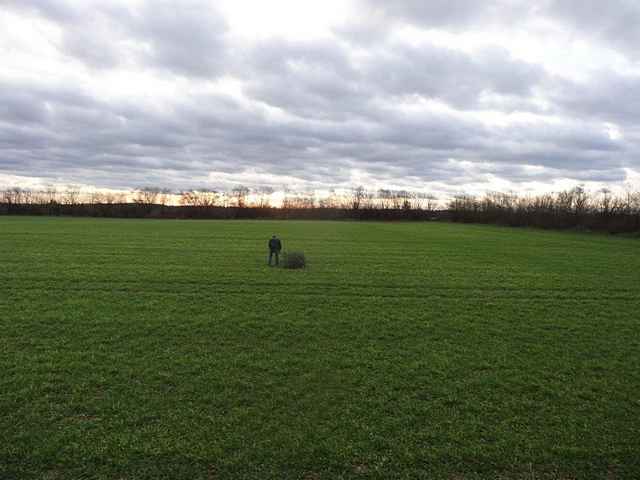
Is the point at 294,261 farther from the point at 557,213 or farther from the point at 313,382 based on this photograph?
the point at 557,213

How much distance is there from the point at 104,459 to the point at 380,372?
4640mm

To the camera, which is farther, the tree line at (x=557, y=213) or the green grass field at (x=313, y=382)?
the tree line at (x=557, y=213)

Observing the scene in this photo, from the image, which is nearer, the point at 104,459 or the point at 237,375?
the point at 104,459

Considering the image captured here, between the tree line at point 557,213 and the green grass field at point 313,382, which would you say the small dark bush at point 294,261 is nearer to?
the green grass field at point 313,382

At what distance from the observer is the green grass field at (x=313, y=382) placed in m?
4.66

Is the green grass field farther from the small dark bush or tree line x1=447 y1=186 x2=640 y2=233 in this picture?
tree line x1=447 y1=186 x2=640 y2=233

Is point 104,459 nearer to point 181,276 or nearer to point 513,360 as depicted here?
point 513,360

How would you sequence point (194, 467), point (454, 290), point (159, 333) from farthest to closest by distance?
point (454, 290)
point (159, 333)
point (194, 467)

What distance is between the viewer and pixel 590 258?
24703mm

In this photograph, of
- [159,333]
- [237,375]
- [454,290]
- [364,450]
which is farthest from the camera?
[454,290]

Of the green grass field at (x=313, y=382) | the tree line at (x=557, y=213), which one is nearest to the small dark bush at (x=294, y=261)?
the green grass field at (x=313, y=382)

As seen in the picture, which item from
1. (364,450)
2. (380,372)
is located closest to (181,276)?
(380,372)

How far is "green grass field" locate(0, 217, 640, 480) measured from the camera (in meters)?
4.66

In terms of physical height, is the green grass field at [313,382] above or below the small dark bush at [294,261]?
below
